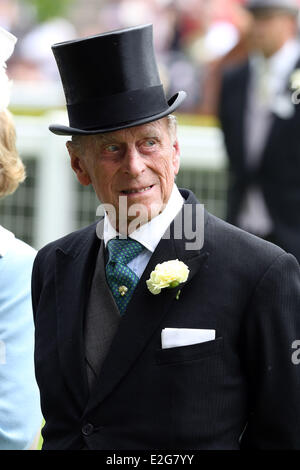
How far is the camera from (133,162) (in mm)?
3156

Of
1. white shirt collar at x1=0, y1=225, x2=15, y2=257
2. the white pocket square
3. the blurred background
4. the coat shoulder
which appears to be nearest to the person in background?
the blurred background

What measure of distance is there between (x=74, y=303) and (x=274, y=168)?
4.08 m

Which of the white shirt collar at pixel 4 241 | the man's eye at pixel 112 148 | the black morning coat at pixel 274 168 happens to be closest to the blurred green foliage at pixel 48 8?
the black morning coat at pixel 274 168

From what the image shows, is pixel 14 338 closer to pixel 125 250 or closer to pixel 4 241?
pixel 4 241

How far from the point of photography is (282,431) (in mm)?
3098

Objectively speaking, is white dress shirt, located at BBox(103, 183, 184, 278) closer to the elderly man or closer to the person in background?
the elderly man

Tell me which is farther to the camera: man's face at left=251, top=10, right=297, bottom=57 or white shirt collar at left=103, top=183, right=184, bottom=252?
man's face at left=251, top=10, right=297, bottom=57

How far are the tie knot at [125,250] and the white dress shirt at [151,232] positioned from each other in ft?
0.04

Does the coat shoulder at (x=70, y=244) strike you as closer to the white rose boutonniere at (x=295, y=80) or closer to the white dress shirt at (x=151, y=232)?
the white dress shirt at (x=151, y=232)

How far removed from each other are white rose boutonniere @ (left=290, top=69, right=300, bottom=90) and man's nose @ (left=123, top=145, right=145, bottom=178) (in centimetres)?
391

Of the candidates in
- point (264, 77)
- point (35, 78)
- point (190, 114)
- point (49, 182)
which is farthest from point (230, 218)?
point (35, 78)

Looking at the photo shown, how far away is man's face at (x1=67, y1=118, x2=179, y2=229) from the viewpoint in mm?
3176

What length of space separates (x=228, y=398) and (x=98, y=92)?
1.01 meters

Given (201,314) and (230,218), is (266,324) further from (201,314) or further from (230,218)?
(230,218)
